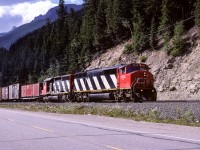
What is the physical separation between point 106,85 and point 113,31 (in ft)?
113

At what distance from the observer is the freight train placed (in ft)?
104

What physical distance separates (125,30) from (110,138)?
5782 centimetres

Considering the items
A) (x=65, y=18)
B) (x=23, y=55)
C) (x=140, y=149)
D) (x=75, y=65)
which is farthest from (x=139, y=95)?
(x=23, y=55)

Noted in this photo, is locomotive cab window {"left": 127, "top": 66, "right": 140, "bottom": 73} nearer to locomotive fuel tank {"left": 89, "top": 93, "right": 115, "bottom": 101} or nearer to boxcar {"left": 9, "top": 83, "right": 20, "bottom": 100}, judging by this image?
locomotive fuel tank {"left": 89, "top": 93, "right": 115, "bottom": 101}

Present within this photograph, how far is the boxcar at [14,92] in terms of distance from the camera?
71.9 metres

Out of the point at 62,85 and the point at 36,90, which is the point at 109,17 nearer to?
the point at 36,90

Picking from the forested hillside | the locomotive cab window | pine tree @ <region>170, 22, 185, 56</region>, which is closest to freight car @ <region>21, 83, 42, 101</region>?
the forested hillside

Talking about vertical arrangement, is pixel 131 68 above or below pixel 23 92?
above

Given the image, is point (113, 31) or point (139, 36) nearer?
point (139, 36)

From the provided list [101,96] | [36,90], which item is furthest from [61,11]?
[101,96]

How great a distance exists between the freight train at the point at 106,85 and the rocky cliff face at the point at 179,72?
405 inches

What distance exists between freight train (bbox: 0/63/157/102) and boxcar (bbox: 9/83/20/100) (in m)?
17.7

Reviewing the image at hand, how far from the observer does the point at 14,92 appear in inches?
2933

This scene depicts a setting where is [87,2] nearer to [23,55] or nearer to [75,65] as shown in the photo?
[75,65]
